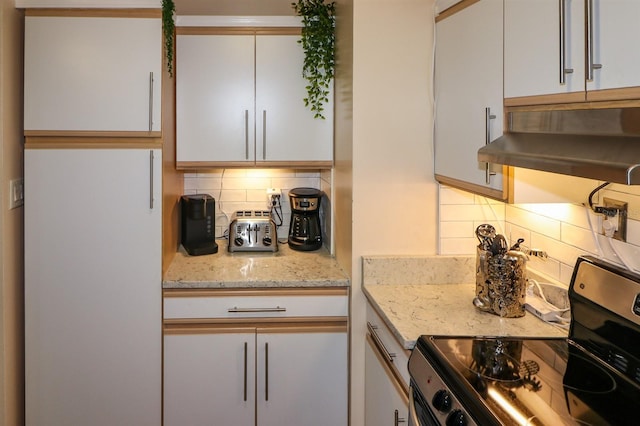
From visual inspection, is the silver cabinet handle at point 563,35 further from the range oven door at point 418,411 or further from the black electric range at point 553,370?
the range oven door at point 418,411

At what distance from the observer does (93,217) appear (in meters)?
2.33

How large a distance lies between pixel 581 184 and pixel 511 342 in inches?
21.4

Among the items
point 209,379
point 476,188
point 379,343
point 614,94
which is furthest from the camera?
point 209,379

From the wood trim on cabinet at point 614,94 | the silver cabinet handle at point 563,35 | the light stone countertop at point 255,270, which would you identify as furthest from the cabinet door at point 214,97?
the wood trim on cabinet at point 614,94

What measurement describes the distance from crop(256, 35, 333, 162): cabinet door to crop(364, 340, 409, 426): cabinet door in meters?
1.07

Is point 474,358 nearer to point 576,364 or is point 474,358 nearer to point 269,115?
point 576,364

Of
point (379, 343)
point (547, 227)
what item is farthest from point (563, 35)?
point (379, 343)

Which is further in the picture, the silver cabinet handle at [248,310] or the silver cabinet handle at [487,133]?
the silver cabinet handle at [248,310]

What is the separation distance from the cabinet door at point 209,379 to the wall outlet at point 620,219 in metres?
1.50

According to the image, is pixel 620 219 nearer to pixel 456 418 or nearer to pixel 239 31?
pixel 456 418

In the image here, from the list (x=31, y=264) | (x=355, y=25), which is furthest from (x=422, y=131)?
(x=31, y=264)

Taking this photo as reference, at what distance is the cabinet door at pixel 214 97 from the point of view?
2715 millimetres

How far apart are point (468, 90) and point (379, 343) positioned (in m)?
1.01

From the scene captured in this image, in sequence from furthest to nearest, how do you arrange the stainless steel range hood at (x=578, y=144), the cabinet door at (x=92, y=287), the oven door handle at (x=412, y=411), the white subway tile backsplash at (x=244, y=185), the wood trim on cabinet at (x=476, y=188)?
1. the white subway tile backsplash at (x=244, y=185)
2. the cabinet door at (x=92, y=287)
3. the wood trim on cabinet at (x=476, y=188)
4. the oven door handle at (x=412, y=411)
5. the stainless steel range hood at (x=578, y=144)
